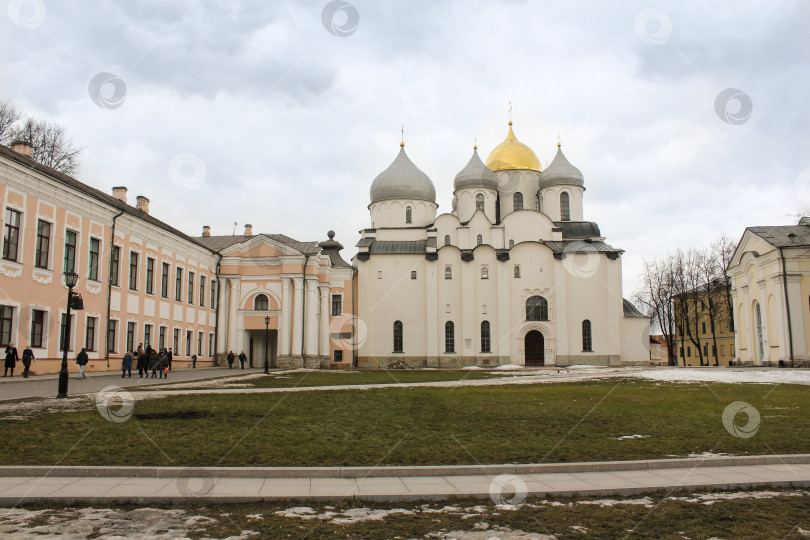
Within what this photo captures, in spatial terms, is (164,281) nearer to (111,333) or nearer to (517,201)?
A: (111,333)

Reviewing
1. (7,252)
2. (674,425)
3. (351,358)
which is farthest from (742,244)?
(7,252)

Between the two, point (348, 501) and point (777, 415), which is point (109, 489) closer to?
point (348, 501)

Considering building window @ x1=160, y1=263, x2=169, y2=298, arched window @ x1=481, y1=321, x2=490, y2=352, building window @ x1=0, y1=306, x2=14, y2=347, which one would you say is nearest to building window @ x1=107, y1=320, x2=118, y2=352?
building window @ x1=160, y1=263, x2=169, y2=298

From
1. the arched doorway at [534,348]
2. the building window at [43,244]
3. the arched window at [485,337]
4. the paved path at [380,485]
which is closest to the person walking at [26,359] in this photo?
the building window at [43,244]

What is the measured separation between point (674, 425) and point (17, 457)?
11.4 metres

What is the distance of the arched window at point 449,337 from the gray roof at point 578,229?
1273cm

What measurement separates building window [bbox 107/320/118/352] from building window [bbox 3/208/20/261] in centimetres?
734

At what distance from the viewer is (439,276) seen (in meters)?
54.9

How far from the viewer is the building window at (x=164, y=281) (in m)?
38.1

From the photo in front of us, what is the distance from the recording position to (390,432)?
39.9 ft

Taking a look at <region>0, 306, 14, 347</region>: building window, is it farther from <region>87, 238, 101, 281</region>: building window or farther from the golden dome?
the golden dome

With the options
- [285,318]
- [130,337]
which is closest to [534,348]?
[285,318]

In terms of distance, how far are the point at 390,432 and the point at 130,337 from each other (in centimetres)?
2620

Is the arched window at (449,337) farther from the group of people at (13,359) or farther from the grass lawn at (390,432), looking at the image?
the grass lawn at (390,432)
